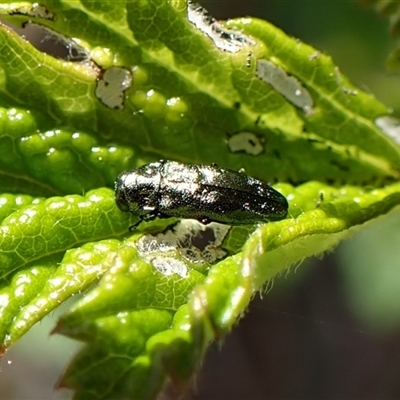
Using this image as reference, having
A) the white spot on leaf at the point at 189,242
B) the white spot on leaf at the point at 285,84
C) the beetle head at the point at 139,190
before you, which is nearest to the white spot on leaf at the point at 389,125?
the white spot on leaf at the point at 285,84

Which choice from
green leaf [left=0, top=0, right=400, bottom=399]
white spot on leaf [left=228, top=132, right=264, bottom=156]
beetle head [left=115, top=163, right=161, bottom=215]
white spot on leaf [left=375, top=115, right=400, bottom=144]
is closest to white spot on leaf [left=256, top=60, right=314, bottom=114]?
green leaf [left=0, top=0, right=400, bottom=399]

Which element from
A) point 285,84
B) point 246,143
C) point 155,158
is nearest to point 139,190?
point 155,158

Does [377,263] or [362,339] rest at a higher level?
[377,263]

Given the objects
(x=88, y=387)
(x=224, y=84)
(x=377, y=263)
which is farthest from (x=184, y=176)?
(x=377, y=263)

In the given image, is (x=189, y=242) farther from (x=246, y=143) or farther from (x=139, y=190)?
(x=246, y=143)

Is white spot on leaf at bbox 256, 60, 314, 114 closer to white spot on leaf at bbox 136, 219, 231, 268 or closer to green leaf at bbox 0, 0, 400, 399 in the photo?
green leaf at bbox 0, 0, 400, 399

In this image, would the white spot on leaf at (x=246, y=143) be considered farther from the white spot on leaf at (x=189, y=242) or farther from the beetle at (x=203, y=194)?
the white spot on leaf at (x=189, y=242)

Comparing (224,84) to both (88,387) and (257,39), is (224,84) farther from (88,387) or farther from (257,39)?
(88,387)
